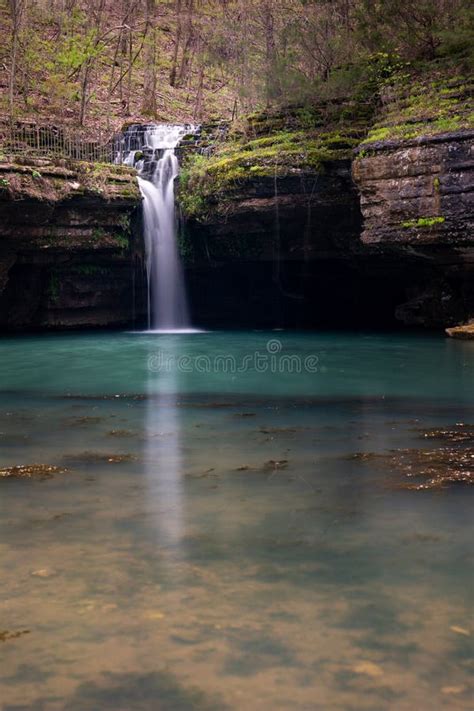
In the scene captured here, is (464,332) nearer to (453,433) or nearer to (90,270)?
(453,433)

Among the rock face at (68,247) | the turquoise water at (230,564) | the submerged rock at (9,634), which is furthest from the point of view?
the rock face at (68,247)

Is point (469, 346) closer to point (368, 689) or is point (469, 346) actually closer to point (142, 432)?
point (142, 432)

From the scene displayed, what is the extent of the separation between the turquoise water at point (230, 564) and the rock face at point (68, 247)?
12.0 meters

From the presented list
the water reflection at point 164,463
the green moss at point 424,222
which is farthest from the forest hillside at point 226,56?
the water reflection at point 164,463

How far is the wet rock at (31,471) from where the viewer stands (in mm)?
5660

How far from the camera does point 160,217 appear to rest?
22766 millimetres

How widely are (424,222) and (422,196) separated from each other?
58 cm

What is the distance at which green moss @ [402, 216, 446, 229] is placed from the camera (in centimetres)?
1653

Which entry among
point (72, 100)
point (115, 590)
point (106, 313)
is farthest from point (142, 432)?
point (72, 100)

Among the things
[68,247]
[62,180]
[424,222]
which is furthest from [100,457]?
[68,247]

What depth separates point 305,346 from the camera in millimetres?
17438

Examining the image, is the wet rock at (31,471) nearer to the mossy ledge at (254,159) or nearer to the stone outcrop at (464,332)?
the stone outcrop at (464,332)

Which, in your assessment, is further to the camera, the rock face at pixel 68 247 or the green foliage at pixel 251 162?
the rock face at pixel 68 247

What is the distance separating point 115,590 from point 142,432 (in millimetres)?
4018
